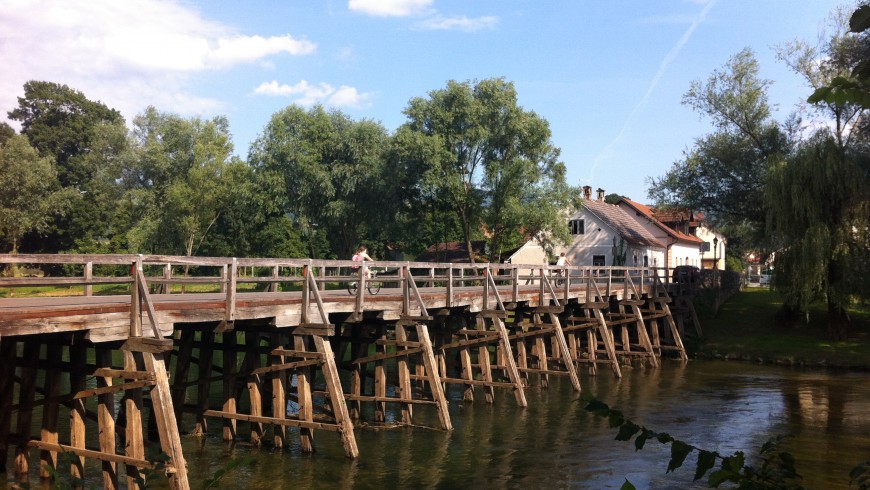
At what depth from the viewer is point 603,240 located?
169 feet

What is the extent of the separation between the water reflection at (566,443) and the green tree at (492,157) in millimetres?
18590

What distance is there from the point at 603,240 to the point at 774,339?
21220 mm

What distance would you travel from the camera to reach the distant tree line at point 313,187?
40500mm

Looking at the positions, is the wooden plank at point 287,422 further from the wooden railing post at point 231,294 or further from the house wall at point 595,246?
the house wall at point 595,246

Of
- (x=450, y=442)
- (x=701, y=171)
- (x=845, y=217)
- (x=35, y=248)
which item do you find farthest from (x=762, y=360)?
(x=35, y=248)

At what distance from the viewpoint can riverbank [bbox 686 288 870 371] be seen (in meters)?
28.0

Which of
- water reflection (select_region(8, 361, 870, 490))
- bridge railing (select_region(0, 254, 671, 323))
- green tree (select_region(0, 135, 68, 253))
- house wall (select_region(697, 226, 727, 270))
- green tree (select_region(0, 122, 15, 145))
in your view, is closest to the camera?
bridge railing (select_region(0, 254, 671, 323))

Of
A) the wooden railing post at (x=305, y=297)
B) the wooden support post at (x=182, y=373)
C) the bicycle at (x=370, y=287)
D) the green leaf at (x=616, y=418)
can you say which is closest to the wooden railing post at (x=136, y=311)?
the wooden railing post at (x=305, y=297)

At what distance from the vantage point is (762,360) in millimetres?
29031

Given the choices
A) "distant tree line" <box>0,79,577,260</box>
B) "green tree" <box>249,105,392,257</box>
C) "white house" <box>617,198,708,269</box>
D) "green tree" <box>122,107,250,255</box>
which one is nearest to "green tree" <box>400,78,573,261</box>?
"distant tree line" <box>0,79,577,260</box>

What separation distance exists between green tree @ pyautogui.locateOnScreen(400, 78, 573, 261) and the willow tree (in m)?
13.4

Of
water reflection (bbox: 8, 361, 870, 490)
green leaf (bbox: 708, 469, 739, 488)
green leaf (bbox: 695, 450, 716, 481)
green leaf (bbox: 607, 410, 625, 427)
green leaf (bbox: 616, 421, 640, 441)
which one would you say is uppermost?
green leaf (bbox: 607, 410, 625, 427)

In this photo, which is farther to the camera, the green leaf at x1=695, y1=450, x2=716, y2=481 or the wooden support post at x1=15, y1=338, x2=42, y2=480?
the wooden support post at x1=15, y1=338, x2=42, y2=480

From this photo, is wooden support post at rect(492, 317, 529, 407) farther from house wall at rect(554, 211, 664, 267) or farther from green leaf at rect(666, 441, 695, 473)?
house wall at rect(554, 211, 664, 267)
